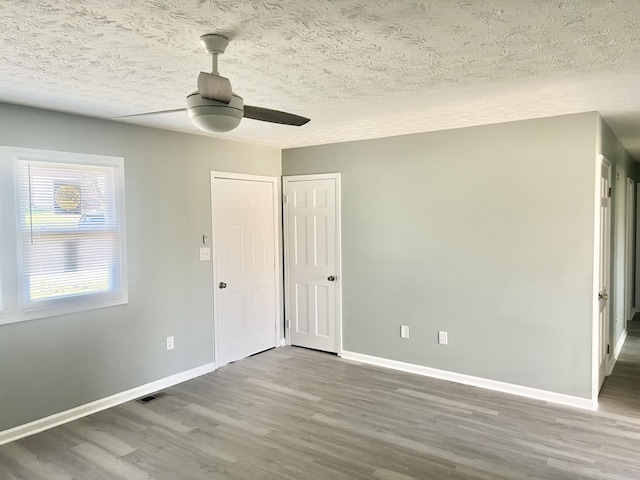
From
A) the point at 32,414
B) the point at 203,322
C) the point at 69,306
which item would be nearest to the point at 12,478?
the point at 32,414

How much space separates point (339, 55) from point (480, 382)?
3.22 m

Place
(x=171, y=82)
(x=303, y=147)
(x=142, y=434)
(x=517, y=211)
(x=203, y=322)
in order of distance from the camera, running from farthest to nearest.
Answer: (x=303, y=147)
(x=203, y=322)
(x=517, y=211)
(x=142, y=434)
(x=171, y=82)

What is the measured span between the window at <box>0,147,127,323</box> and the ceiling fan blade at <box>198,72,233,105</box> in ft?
6.92

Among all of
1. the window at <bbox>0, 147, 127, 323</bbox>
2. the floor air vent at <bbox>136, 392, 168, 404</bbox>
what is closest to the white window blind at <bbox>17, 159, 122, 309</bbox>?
the window at <bbox>0, 147, 127, 323</bbox>

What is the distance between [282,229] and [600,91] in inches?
139

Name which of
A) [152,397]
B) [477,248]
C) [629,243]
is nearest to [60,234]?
[152,397]

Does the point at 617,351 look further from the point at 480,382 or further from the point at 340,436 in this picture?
the point at 340,436

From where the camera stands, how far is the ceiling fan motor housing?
195 centimetres

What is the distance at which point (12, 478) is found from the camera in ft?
8.92

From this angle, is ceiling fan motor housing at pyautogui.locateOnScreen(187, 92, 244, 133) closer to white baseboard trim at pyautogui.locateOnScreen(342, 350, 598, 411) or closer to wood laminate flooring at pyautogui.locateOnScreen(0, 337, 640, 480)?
wood laminate flooring at pyautogui.locateOnScreen(0, 337, 640, 480)

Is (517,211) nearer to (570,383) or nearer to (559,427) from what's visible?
(570,383)

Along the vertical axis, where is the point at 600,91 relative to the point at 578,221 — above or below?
above

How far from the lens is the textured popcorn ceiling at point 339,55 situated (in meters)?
1.74

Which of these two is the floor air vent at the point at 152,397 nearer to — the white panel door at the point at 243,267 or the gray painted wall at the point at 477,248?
the white panel door at the point at 243,267
